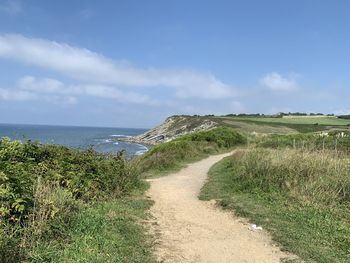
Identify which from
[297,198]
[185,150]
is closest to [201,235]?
[297,198]

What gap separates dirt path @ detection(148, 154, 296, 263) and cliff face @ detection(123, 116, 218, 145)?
56.4 meters

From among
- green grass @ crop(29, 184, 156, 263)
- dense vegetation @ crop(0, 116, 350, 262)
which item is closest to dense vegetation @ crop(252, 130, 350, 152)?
dense vegetation @ crop(0, 116, 350, 262)

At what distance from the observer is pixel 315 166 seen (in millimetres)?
11867

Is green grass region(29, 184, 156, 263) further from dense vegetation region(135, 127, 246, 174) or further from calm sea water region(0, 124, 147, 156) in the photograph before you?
dense vegetation region(135, 127, 246, 174)

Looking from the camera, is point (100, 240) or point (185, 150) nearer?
point (100, 240)

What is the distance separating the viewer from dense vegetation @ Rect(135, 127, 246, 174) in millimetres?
20098

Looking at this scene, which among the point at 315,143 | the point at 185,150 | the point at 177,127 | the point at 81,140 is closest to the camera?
the point at 315,143

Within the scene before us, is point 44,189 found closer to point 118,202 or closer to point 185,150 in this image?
point 118,202

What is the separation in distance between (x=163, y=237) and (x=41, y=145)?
17.5ft

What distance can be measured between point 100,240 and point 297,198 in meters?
5.62

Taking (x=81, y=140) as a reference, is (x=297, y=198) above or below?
above

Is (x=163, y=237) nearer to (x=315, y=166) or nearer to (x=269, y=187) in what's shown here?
(x=269, y=187)

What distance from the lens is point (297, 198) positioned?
10.6m

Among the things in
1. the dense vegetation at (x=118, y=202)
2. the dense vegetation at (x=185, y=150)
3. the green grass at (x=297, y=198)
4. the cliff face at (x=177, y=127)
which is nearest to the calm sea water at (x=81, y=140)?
the dense vegetation at (x=118, y=202)
